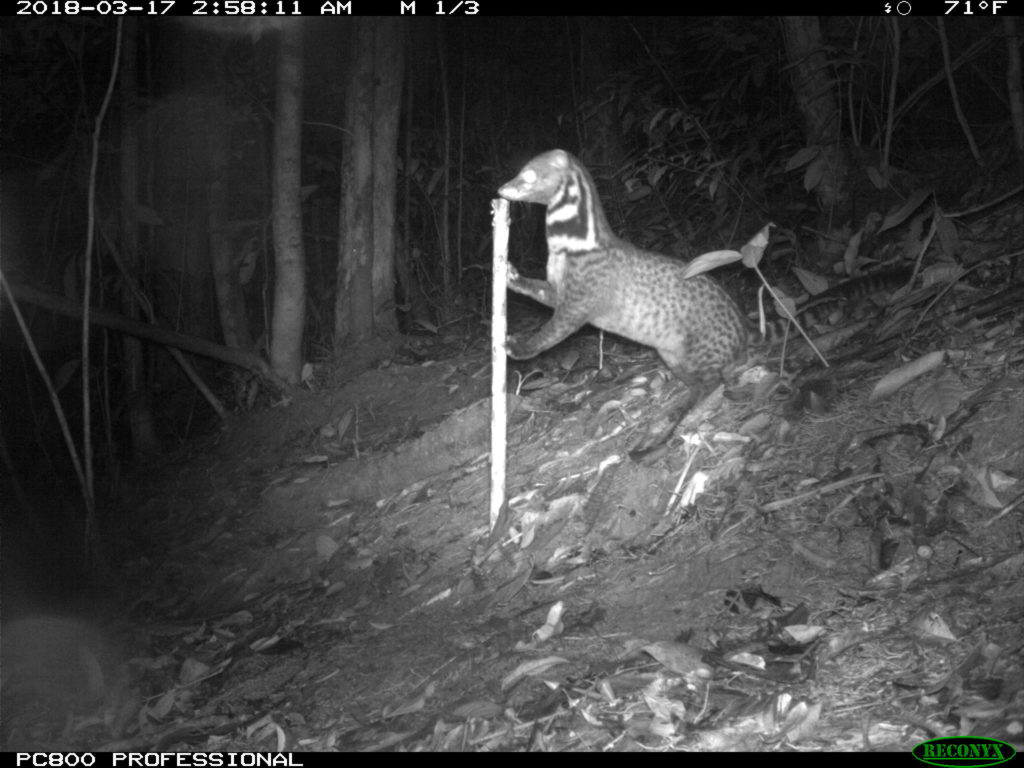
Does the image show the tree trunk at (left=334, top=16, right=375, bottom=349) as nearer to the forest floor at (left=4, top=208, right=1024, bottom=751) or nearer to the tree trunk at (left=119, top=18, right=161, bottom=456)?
the forest floor at (left=4, top=208, right=1024, bottom=751)

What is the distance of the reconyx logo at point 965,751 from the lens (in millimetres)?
3430

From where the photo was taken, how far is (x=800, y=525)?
4945mm

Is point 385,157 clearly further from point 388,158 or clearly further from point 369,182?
point 369,182

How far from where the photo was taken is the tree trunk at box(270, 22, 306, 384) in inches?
319

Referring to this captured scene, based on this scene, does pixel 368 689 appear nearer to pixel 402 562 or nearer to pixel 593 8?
pixel 402 562

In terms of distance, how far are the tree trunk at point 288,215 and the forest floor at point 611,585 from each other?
137 centimetres

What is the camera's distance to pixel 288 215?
325 inches

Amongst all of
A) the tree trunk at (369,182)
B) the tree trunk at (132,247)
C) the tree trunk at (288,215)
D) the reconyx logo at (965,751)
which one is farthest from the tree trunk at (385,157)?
the reconyx logo at (965,751)

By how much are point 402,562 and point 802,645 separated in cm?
239

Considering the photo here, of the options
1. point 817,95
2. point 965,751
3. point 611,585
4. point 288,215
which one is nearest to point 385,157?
point 288,215

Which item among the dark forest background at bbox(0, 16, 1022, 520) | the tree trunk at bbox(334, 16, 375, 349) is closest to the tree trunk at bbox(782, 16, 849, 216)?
the dark forest background at bbox(0, 16, 1022, 520)

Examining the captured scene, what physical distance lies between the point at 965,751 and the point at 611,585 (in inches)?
71.8

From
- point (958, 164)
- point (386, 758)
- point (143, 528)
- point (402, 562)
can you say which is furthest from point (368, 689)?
point (958, 164)

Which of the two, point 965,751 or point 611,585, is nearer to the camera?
point 965,751
